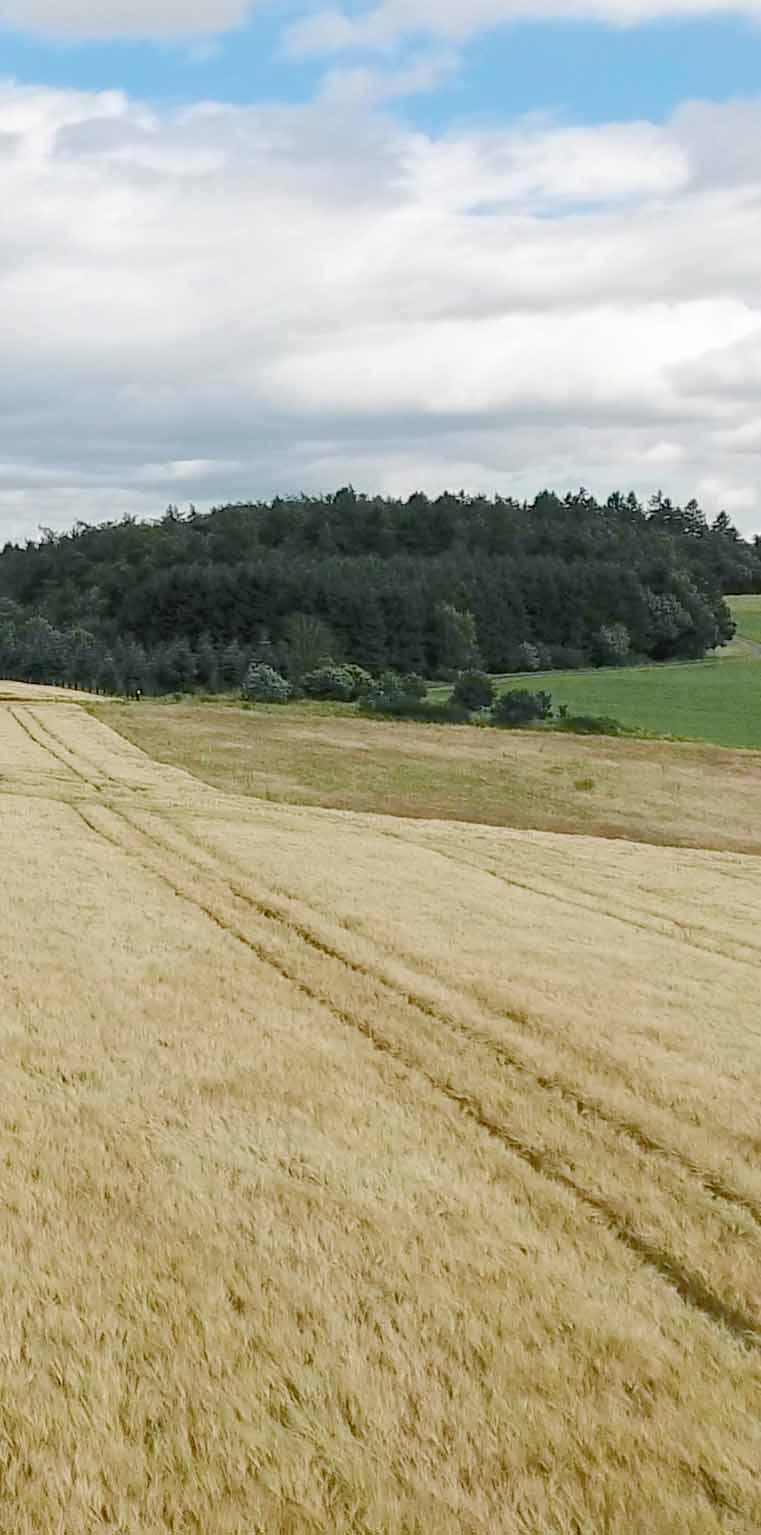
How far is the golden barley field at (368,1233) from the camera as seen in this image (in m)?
4.76

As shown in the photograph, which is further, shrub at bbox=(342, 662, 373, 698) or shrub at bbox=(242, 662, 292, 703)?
shrub at bbox=(342, 662, 373, 698)

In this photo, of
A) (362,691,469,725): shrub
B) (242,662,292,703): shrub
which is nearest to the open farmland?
(362,691,469,725): shrub

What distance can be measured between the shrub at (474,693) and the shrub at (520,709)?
18.3 ft

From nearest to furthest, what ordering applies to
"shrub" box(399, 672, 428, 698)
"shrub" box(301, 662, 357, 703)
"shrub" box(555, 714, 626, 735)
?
"shrub" box(555, 714, 626, 735) < "shrub" box(399, 672, 428, 698) < "shrub" box(301, 662, 357, 703)

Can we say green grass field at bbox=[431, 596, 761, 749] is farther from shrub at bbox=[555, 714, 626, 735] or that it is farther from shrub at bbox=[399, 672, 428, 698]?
shrub at bbox=[399, 672, 428, 698]

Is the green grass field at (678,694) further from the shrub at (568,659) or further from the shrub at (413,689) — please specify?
the shrub at (413,689)

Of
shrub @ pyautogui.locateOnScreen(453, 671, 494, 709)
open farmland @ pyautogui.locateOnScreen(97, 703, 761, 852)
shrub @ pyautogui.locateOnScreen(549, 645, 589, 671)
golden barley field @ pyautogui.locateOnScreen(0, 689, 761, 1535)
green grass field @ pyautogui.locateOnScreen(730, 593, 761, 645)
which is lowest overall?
open farmland @ pyautogui.locateOnScreen(97, 703, 761, 852)

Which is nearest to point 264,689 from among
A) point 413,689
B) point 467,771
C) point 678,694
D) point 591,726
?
point 413,689

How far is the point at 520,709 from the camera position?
6556cm

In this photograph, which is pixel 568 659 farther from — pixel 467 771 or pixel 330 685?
pixel 467 771

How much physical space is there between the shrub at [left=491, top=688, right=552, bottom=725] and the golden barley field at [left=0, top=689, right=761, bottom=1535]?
2000 inches

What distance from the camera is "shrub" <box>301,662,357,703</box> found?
243ft

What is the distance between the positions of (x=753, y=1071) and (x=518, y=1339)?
203 inches

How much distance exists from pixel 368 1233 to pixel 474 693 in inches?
2672
